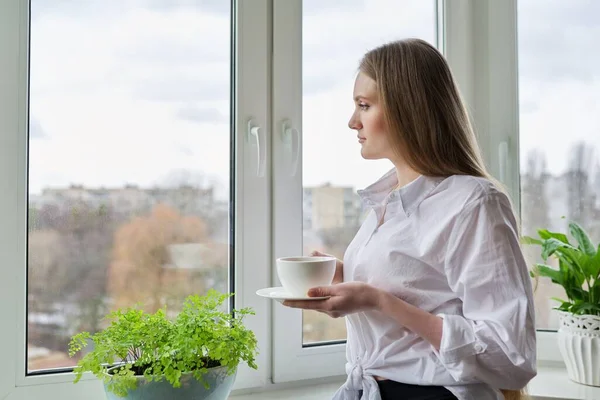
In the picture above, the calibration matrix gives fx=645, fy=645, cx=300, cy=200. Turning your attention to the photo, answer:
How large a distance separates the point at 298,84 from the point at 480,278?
840 mm

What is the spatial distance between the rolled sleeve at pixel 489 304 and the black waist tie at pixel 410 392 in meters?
0.07

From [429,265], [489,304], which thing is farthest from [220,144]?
[489,304]

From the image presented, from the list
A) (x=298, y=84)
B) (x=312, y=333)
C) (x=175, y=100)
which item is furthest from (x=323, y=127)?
(x=312, y=333)

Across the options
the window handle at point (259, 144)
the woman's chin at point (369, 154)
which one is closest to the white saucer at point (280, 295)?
the woman's chin at point (369, 154)

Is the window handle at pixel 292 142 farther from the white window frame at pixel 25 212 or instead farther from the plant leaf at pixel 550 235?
the plant leaf at pixel 550 235

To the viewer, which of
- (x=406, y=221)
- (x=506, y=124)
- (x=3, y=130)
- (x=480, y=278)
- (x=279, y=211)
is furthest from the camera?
(x=506, y=124)

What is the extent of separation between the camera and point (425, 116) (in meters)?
1.19

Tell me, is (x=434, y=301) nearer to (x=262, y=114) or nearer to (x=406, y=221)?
(x=406, y=221)

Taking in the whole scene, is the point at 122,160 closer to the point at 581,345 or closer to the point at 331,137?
the point at 331,137

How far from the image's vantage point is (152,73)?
5.12 feet

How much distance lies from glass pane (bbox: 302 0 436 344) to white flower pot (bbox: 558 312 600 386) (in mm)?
581

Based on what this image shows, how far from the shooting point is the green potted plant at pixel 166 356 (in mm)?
1249

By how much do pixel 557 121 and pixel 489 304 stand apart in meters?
1.05

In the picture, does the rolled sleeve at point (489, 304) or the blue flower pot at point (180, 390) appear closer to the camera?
the rolled sleeve at point (489, 304)
